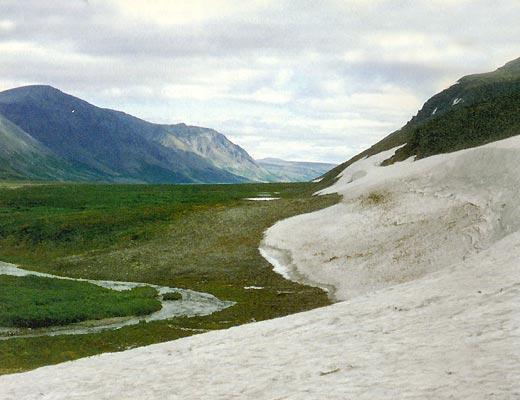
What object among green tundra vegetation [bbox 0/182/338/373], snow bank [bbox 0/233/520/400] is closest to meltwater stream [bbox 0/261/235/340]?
green tundra vegetation [bbox 0/182/338/373]

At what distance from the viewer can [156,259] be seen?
6281 cm

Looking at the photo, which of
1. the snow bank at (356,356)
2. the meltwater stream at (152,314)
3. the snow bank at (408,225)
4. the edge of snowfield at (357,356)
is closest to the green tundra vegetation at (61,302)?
the meltwater stream at (152,314)

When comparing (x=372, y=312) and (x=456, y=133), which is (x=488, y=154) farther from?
(x=372, y=312)

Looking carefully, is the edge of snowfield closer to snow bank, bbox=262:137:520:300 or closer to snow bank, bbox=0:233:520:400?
snow bank, bbox=0:233:520:400

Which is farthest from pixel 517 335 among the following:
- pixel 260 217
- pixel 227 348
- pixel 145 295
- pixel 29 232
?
pixel 29 232

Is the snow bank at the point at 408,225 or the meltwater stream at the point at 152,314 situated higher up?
the snow bank at the point at 408,225

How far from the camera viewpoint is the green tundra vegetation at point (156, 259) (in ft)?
101

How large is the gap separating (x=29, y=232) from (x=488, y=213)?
2713 inches

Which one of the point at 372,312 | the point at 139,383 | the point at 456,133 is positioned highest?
the point at 456,133

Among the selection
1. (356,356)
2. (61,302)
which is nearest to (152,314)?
(61,302)

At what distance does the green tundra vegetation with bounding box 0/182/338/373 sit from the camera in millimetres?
30922

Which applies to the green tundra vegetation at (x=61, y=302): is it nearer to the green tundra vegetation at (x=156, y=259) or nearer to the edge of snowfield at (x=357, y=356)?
the green tundra vegetation at (x=156, y=259)

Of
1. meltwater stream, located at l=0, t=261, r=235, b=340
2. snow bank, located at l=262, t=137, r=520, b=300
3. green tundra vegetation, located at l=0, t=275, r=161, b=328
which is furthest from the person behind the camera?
snow bank, located at l=262, t=137, r=520, b=300

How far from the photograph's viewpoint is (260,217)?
76.6 meters
